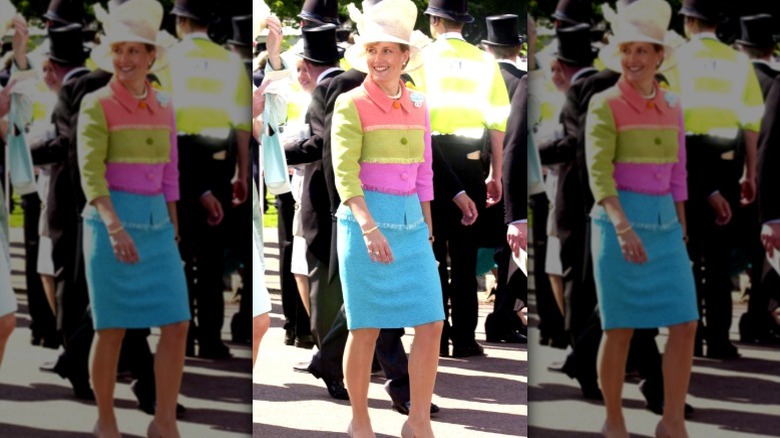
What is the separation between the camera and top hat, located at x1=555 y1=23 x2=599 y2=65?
2648 millimetres

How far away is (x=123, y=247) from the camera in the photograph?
2.87 m

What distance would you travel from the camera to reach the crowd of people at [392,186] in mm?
4910

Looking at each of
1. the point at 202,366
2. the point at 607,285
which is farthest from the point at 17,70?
the point at 607,285

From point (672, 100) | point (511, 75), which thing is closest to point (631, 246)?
point (672, 100)

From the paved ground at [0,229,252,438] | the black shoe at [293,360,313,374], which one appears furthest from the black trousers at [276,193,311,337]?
the paved ground at [0,229,252,438]

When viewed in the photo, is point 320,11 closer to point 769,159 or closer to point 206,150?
point 206,150

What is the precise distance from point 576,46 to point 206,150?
77cm

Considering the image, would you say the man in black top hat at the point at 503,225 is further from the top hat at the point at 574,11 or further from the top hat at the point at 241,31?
the top hat at the point at 574,11

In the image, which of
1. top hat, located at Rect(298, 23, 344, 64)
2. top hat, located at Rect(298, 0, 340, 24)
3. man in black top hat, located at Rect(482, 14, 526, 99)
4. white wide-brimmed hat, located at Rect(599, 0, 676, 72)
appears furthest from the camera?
man in black top hat, located at Rect(482, 14, 526, 99)

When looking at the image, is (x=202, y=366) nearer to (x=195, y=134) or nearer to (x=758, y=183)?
(x=195, y=134)

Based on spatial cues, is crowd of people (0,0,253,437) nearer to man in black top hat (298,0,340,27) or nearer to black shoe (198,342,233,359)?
black shoe (198,342,233,359)

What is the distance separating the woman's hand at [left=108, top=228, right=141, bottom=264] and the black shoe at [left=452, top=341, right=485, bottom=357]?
4602mm

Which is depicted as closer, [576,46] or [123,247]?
[576,46]

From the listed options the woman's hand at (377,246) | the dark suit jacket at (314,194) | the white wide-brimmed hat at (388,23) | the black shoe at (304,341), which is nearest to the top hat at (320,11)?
the dark suit jacket at (314,194)
